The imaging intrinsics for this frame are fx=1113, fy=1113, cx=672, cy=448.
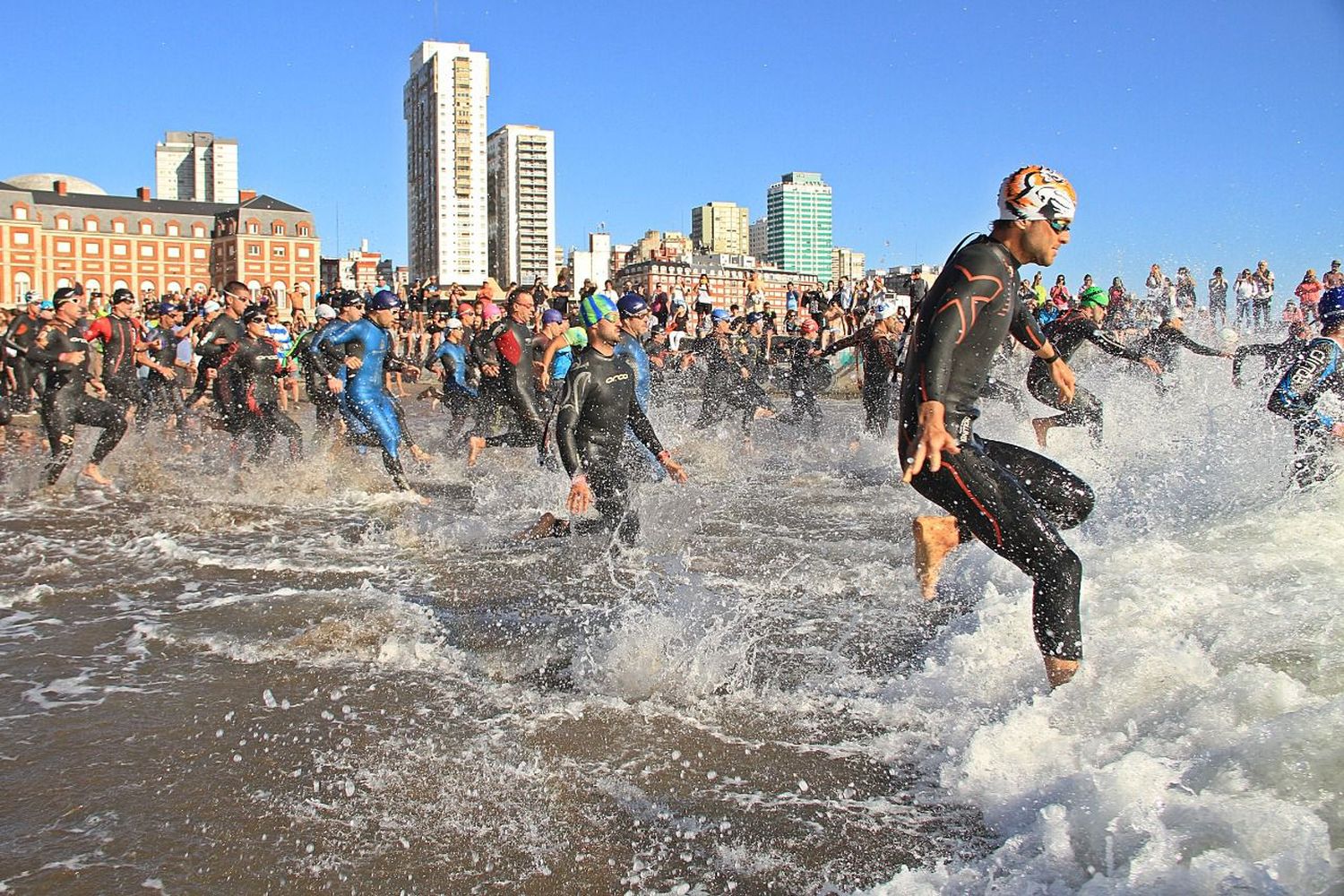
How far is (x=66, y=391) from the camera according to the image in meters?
9.60

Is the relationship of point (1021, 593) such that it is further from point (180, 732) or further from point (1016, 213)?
point (180, 732)

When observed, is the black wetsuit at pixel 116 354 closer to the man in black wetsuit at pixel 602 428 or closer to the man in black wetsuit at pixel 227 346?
the man in black wetsuit at pixel 227 346

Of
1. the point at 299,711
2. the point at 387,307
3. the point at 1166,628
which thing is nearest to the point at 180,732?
the point at 299,711

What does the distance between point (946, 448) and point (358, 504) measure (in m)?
6.26

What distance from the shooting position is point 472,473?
35.7 ft

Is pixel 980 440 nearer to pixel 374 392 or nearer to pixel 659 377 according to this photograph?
pixel 374 392

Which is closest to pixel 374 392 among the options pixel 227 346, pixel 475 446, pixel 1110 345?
pixel 475 446

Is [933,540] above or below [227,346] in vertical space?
below

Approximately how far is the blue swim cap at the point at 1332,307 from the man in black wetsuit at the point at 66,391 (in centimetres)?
938

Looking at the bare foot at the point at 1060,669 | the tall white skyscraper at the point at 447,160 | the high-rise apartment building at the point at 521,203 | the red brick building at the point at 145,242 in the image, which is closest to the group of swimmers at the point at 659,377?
the bare foot at the point at 1060,669

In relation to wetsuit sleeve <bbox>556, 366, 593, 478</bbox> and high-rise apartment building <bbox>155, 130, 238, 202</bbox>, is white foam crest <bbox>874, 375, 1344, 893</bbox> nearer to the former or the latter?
wetsuit sleeve <bbox>556, 366, 593, 478</bbox>

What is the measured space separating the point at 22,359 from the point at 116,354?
0.81m

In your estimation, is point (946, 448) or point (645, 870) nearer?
point (645, 870)

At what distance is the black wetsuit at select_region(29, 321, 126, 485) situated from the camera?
956 cm
